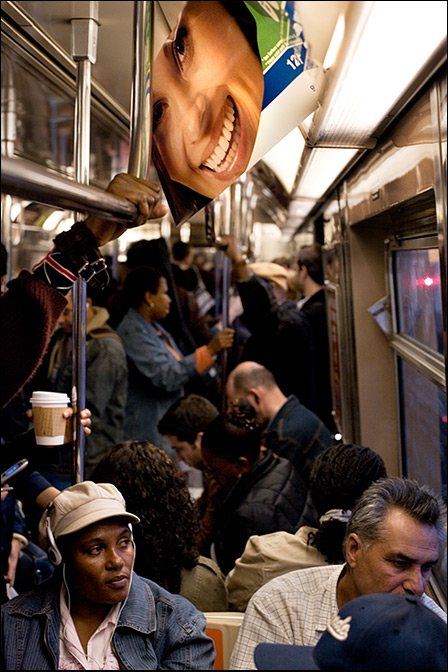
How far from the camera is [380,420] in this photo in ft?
9.59

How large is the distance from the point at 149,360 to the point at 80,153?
2.39m

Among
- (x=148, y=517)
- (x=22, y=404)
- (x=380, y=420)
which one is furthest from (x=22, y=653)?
(x=22, y=404)

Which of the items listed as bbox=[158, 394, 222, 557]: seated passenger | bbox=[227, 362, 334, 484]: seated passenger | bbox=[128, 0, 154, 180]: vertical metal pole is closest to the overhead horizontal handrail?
bbox=[128, 0, 154, 180]: vertical metal pole

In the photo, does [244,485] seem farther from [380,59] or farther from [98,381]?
[380,59]

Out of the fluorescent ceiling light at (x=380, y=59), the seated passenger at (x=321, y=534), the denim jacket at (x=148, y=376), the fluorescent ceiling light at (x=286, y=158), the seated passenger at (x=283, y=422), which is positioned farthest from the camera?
the denim jacket at (x=148, y=376)

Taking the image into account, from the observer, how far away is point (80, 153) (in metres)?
1.69

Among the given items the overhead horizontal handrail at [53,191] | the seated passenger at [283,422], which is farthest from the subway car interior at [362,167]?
the seated passenger at [283,422]

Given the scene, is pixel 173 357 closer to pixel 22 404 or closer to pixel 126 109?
pixel 22 404

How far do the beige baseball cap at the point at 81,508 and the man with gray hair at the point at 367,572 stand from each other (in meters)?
0.36

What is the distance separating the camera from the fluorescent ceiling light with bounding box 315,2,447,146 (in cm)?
109

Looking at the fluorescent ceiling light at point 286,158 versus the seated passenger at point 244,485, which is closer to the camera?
the seated passenger at point 244,485

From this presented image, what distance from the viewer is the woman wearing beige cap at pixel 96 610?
1.55 metres

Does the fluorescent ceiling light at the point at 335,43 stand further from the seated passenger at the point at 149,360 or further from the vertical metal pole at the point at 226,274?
the vertical metal pole at the point at 226,274

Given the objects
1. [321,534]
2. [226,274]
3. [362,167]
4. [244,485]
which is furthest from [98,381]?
[321,534]
